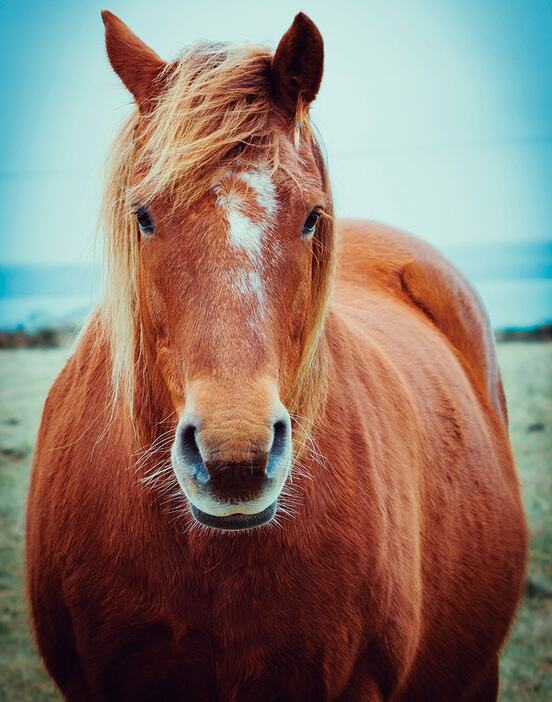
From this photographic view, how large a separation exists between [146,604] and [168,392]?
0.63 metres

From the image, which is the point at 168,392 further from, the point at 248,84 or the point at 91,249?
the point at 248,84

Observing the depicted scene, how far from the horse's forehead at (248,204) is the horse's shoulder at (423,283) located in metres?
2.13

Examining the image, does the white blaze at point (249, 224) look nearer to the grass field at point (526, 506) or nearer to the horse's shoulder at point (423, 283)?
the horse's shoulder at point (423, 283)


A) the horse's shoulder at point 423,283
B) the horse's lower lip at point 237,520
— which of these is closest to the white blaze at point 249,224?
the horse's lower lip at point 237,520

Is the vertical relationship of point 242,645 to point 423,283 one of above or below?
below

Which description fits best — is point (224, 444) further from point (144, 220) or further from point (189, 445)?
point (144, 220)

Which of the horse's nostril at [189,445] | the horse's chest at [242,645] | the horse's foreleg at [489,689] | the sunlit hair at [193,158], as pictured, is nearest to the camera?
the horse's nostril at [189,445]

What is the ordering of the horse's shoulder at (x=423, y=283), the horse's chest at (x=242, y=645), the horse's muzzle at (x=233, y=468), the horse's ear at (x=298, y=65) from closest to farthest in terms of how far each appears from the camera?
the horse's muzzle at (x=233, y=468), the horse's ear at (x=298, y=65), the horse's chest at (x=242, y=645), the horse's shoulder at (x=423, y=283)

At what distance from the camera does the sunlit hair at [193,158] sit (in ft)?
6.32

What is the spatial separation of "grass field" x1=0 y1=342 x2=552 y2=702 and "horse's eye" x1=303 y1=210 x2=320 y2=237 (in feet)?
10.5

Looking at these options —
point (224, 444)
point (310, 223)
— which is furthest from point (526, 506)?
point (224, 444)

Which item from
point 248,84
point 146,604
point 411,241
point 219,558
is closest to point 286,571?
point 219,558

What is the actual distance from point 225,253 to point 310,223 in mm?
333

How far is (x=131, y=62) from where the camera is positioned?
218 centimetres
